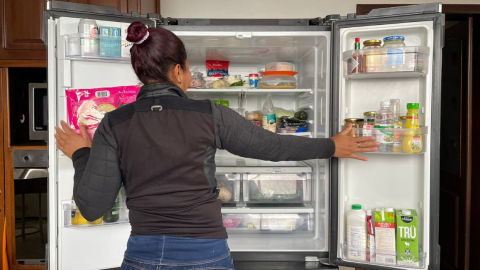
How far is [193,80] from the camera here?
7.11ft

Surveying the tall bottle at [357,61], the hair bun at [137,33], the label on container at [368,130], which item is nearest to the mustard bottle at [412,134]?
the label on container at [368,130]

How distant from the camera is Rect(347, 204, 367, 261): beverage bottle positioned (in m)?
1.71

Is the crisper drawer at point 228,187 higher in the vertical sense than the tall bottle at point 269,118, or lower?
lower

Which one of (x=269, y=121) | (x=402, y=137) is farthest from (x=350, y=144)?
(x=269, y=121)

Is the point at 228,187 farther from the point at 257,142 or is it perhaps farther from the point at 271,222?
the point at 257,142

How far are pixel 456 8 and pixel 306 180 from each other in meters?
1.62

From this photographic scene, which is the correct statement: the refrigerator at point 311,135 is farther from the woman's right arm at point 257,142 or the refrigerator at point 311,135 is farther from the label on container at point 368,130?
the woman's right arm at point 257,142

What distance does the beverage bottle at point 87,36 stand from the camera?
1.54m

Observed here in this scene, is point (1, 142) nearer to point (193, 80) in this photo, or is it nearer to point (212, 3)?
point (193, 80)

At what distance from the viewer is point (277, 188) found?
7.20 feet

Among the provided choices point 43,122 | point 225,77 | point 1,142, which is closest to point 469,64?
point 225,77

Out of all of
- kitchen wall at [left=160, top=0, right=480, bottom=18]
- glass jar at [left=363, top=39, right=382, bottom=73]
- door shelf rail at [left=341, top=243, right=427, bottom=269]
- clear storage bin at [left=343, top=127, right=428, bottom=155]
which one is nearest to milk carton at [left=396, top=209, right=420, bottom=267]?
door shelf rail at [left=341, top=243, right=427, bottom=269]

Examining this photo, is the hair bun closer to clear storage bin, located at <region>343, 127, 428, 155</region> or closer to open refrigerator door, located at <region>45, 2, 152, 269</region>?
open refrigerator door, located at <region>45, 2, 152, 269</region>

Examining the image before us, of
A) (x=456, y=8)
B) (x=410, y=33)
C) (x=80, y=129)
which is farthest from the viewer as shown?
(x=456, y=8)
